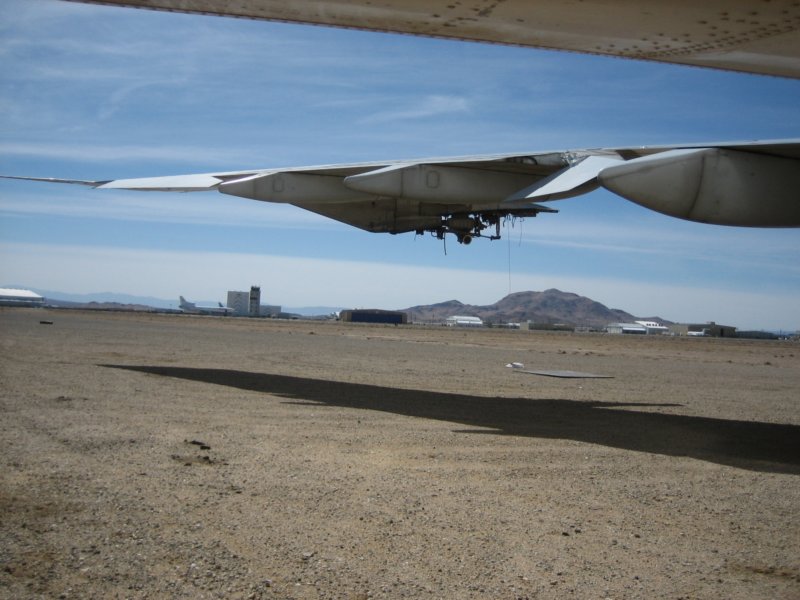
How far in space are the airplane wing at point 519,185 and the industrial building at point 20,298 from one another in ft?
348

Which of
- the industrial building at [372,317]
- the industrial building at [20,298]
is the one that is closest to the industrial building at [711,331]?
the industrial building at [372,317]

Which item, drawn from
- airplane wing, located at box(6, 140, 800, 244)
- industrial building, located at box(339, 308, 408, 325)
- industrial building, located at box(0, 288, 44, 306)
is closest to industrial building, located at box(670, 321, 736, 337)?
industrial building, located at box(339, 308, 408, 325)

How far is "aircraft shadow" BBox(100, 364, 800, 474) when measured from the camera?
8039 millimetres

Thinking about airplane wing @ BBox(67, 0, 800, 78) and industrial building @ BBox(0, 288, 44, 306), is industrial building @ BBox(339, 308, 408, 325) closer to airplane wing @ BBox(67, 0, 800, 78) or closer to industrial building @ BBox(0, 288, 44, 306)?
industrial building @ BBox(0, 288, 44, 306)

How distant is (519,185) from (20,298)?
12125cm

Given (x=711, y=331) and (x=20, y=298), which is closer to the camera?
(x=711, y=331)

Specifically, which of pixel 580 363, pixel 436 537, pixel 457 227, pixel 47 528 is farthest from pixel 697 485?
pixel 580 363

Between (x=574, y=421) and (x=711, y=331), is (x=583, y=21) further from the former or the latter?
(x=711, y=331)

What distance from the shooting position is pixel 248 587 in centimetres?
376

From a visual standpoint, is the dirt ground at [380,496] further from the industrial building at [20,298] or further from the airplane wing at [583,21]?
the industrial building at [20,298]

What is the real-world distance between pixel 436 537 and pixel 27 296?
13042 centimetres

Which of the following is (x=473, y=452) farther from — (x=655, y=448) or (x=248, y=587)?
(x=248, y=587)

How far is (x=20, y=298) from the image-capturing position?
117 m

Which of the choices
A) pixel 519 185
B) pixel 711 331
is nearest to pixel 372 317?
pixel 711 331
